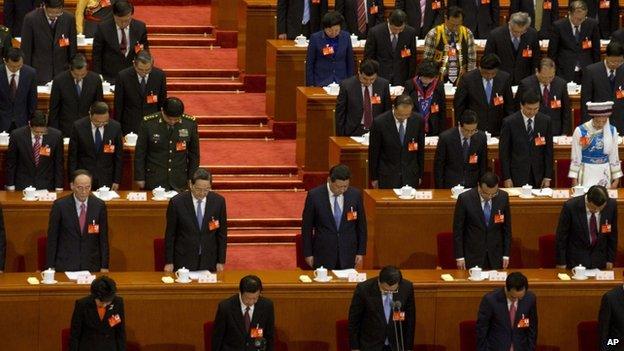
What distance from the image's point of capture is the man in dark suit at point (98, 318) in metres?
10.2

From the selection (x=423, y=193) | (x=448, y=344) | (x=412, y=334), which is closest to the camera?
(x=412, y=334)

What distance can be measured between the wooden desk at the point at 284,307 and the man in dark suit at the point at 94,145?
122 cm

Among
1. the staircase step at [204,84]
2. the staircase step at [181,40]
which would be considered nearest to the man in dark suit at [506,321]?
the staircase step at [204,84]

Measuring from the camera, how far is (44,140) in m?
12.0

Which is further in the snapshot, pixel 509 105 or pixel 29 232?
pixel 509 105

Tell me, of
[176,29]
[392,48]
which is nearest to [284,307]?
[392,48]

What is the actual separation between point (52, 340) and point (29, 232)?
1.22 meters

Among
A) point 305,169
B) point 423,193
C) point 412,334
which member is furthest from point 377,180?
point 412,334

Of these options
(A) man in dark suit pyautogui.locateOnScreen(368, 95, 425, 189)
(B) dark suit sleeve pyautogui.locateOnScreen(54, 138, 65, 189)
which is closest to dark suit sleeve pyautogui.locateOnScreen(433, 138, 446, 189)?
(A) man in dark suit pyautogui.locateOnScreen(368, 95, 425, 189)

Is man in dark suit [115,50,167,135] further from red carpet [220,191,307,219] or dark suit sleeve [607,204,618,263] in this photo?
dark suit sleeve [607,204,618,263]

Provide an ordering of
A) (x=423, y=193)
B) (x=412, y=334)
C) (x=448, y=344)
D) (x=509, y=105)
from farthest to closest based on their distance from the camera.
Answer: (x=509, y=105), (x=423, y=193), (x=448, y=344), (x=412, y=334)

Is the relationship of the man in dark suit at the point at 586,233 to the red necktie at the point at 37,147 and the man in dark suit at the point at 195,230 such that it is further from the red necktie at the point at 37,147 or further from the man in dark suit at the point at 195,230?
the red necktie at the point at 37,147

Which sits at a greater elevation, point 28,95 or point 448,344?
point 28,95

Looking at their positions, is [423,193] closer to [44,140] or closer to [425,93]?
[425,93]
